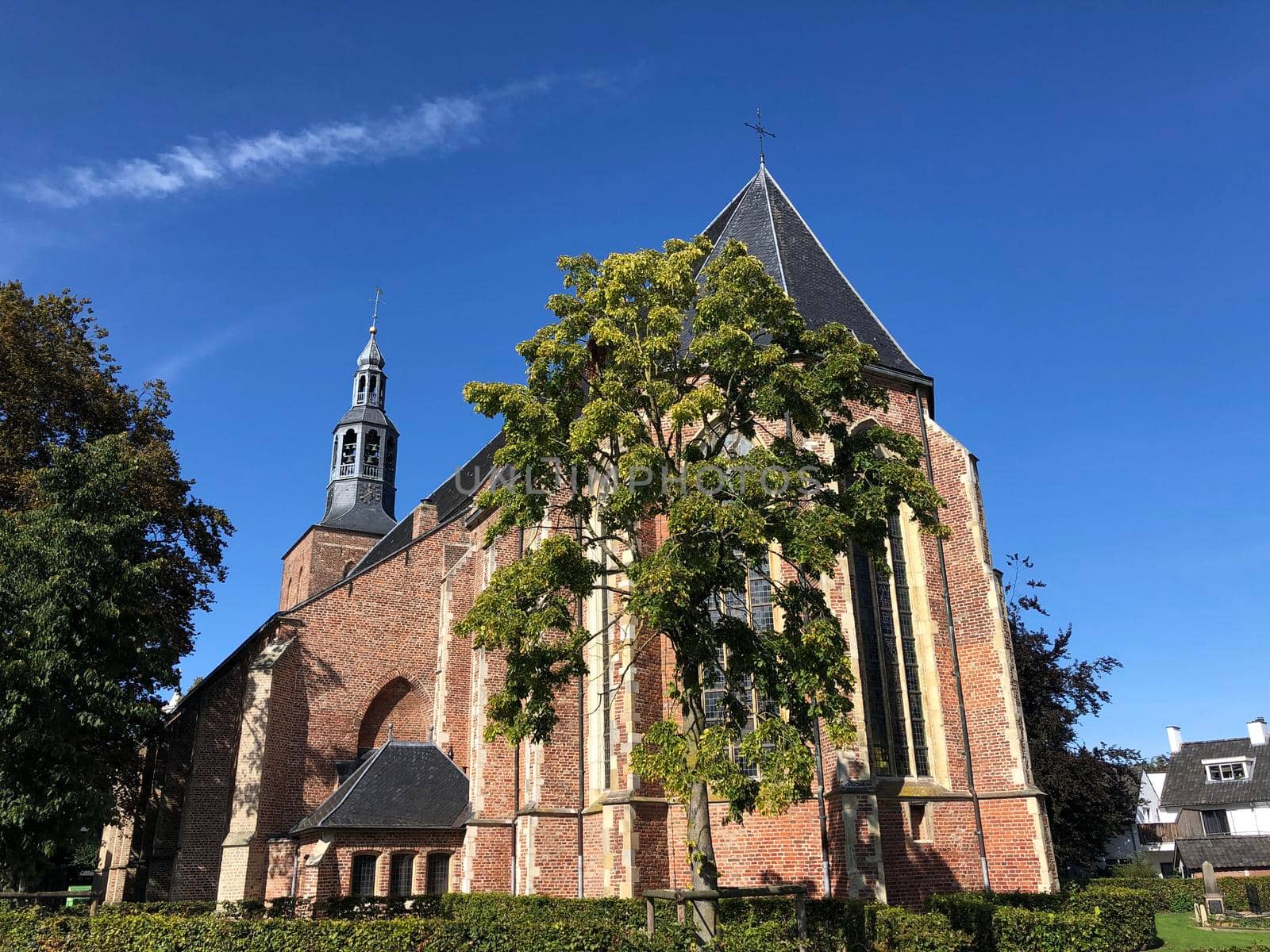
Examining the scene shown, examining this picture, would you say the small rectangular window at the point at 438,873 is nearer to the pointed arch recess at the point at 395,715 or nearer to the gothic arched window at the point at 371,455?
the pointed arch recess at the point at 395,715

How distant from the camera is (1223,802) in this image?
146 feet

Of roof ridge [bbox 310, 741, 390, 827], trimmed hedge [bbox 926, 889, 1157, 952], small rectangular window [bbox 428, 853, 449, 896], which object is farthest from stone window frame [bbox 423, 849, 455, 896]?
trimmed hedge [bbox 926, 889, 1157, 952]

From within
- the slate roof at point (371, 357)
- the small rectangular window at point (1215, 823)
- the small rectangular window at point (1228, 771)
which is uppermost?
the slate roof at point (371, 357)

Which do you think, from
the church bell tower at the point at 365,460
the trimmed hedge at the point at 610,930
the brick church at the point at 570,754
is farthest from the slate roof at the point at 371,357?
the trimmed hedge at the point at 610,930

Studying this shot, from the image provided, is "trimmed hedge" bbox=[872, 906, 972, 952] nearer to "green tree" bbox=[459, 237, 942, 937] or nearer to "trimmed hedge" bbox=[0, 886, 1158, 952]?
"trimmed hedge" bbox=[0, 886, 1158, 952]

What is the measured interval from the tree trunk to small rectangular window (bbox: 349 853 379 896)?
10.8m

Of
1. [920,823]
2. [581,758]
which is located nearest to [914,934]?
[920,823]

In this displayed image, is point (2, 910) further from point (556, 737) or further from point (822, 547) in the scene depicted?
point (822, 547)

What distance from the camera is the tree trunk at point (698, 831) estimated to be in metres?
10.4

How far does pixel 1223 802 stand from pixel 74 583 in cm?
4990

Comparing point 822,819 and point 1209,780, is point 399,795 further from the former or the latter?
point 1209,780

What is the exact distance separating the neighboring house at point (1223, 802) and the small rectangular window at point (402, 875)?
3700 centimetres

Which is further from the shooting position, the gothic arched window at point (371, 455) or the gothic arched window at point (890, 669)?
the gothic arched window at point (371, 455)

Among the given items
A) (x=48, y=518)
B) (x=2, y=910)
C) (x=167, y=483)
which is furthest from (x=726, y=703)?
(x=167, y=483)
